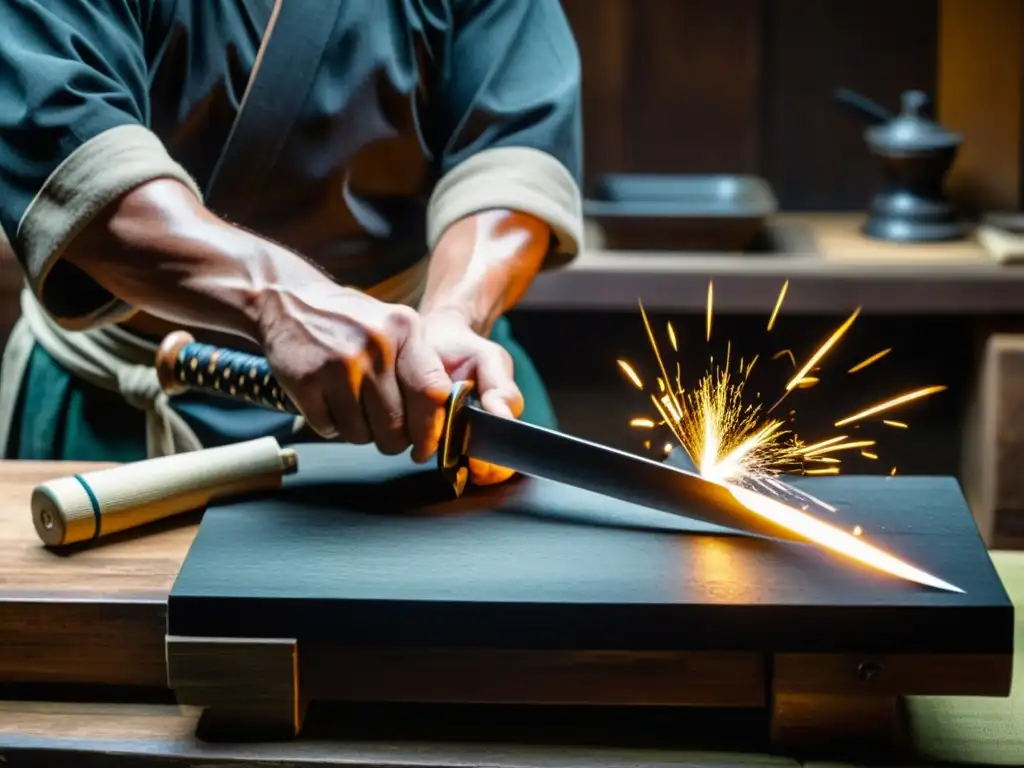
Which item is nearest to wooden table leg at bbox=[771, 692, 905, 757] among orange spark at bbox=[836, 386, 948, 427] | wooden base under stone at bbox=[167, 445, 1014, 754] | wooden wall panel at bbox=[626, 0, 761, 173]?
wooden base under stone at bbox=[167, 445, 1014, 754]

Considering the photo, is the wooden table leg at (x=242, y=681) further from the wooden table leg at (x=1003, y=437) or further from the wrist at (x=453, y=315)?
the wooden table leg at (x=1003, y=437)

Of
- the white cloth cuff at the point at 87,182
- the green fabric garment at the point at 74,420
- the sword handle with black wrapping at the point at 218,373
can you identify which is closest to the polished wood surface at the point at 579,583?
the sword handle with black wrapping at the point at 218,373

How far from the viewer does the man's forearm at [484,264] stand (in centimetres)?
121

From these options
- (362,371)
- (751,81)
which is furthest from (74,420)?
(751,81)

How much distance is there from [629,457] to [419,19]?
517 mm

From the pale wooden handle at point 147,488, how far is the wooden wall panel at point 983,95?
164cm

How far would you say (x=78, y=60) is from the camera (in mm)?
1127

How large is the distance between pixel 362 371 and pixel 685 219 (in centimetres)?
117

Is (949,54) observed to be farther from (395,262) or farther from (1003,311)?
(395,262)

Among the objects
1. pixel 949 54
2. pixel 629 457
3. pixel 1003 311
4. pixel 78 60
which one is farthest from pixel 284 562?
pixel 949 54

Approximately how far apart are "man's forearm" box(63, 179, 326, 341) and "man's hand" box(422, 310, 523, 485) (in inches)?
4.0

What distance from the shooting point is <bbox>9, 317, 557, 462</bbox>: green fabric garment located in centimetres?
134

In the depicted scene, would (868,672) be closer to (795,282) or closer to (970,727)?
(970,727)

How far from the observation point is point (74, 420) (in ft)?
4.41
